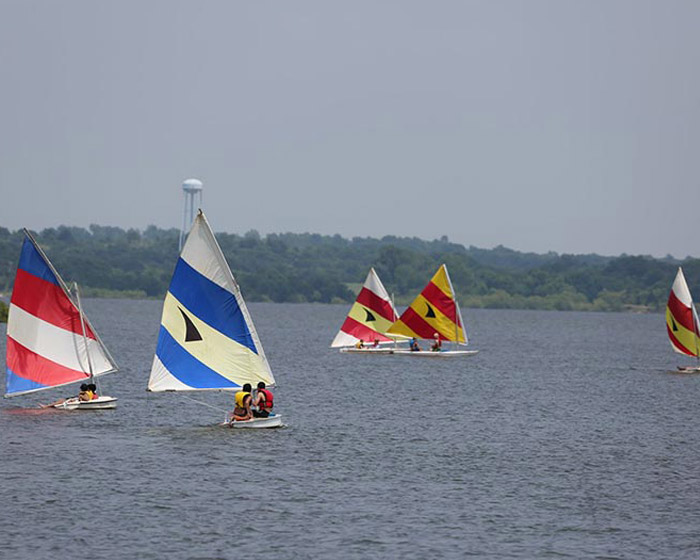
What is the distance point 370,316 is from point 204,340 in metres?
52.5

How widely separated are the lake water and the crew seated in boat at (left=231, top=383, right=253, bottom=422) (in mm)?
840

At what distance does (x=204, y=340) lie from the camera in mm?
48719

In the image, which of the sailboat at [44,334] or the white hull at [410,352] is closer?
the sailboat at [44,334]

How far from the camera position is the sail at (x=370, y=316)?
9856 cm

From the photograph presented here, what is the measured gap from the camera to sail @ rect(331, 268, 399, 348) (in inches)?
3880

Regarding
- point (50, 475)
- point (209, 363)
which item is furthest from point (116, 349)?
point (50, 475)

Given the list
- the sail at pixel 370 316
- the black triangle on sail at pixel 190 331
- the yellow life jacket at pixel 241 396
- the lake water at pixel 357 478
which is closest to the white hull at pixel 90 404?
the lake water at pixel 357 478

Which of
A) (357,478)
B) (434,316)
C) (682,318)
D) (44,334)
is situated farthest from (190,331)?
(434,316)

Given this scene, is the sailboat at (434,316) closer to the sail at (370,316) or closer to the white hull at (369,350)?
the sail at (370,316)

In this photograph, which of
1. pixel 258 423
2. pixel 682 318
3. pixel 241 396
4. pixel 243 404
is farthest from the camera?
pixel 682 318

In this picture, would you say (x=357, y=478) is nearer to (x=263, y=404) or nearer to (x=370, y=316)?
(x=263, y=404)

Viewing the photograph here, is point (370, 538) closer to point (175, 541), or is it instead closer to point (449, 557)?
point (449, 557)

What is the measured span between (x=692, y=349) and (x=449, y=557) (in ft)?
195

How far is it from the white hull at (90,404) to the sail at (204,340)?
638 centimetres
